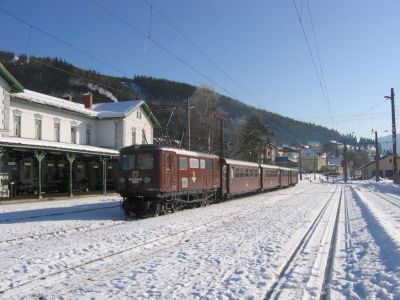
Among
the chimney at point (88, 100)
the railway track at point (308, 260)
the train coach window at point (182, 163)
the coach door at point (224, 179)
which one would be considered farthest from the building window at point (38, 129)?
the railway track at point (308, 260)

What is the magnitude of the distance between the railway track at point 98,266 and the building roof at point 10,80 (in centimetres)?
1880

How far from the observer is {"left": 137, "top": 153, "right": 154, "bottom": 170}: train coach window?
18016mm

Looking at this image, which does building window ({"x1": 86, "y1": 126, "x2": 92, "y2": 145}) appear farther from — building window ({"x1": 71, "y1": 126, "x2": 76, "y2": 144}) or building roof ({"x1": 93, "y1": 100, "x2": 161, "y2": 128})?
building window ({"x1": 71, "y1": 126, "x2": 76, "y2": 144})

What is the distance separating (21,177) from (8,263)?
78.7 feet

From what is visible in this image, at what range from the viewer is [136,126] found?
141ft

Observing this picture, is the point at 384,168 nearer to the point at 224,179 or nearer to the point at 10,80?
the point at 224,179

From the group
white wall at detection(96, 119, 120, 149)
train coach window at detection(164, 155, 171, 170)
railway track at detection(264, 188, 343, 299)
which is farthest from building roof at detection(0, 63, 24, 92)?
railway track at detection(264, 188, 343, 299)

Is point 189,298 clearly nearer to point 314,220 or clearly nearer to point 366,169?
point 314,220

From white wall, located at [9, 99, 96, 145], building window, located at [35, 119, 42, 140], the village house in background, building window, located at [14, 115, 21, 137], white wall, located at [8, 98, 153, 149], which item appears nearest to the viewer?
the village house in background

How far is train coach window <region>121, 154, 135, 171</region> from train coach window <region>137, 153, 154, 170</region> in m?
0.29

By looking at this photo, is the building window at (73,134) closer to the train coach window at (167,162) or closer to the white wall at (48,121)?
the white wall at (48,121)

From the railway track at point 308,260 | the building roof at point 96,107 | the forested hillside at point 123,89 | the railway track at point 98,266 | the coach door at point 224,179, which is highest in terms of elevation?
the forested hillside at point 123,89

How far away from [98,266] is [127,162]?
10.3 metres

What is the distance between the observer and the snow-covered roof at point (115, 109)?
40125 millimetres
